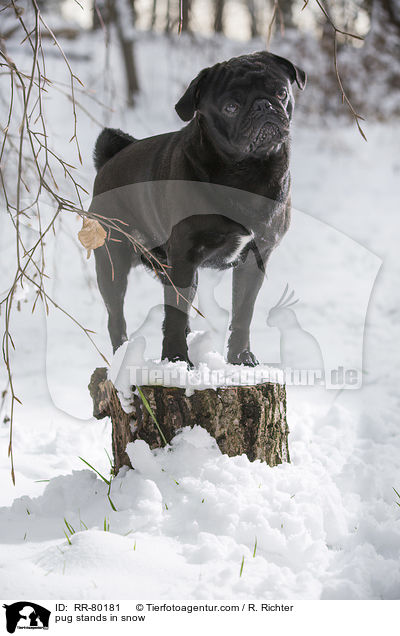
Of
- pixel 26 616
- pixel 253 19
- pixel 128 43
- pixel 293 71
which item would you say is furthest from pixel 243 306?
pixel 128 43

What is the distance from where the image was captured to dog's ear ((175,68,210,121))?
1.90 meters

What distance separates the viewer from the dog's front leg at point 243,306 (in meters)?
2.24

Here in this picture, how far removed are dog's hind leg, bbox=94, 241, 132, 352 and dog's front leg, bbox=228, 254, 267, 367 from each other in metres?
0.46

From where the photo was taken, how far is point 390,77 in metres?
8.70

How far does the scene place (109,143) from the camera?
261cm

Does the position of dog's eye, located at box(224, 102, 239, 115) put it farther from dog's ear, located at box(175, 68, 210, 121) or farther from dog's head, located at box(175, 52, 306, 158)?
dog's ear, located at box(175, 68, 210, 121)

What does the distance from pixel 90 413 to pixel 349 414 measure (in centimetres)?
143

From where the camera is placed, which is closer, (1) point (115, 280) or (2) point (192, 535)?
(2) point (192, 535)

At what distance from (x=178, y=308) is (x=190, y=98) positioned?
70cm

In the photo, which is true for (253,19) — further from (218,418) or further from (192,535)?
(192,535)

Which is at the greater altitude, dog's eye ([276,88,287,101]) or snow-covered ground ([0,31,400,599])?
dog's eye ([276,88,287,101])

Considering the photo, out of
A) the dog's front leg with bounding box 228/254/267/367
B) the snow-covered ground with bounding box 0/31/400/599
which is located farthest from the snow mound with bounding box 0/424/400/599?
the dog's front leg with bounding box 228/254/267/367

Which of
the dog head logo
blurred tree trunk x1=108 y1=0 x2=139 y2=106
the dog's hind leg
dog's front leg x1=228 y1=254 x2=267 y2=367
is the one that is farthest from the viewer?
blurred tree trunk x1=108 y1=0 x2=139 y2=106

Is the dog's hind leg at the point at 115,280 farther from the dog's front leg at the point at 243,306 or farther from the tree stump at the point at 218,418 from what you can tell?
the dog's front leg at the point at 243,306
